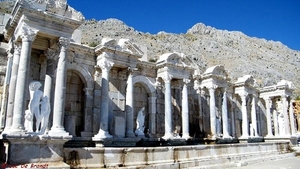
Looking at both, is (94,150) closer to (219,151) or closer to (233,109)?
(219,151)

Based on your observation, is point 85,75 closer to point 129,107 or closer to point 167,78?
point 129,107

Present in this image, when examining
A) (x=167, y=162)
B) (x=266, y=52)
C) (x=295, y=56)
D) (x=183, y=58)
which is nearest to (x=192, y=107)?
(x=183, y=58)

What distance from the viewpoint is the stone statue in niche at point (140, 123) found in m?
15.9

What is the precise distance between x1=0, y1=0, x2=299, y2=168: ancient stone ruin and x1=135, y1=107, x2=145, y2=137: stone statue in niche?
61 millimetres

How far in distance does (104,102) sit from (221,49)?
1989 inches

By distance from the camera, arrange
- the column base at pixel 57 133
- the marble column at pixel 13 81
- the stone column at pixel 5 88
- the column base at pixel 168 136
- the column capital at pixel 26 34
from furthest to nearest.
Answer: the column base at pixel 168 136, the stone column at pixel 5 88, the marble column at pixel 13 81, the column capital at pixel 26 34, the column base at pixel 57 133

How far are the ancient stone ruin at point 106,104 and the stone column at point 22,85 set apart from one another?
1.3 inches

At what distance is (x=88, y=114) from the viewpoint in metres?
14.6

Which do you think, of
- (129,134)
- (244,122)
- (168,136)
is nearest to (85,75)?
(129,134)

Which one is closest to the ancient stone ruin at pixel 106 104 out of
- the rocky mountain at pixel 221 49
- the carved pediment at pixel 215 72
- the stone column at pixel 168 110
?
the stone column at pixel 168 110

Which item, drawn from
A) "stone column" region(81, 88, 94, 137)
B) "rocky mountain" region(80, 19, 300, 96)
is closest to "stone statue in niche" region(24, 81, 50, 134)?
"stone column" region(81, 88, 94, 137)

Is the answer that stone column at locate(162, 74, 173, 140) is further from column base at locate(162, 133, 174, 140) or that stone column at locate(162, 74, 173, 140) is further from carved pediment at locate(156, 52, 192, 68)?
carved pediment at locate(156, 52, 192, 68)

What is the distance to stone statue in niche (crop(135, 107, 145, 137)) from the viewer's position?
52.3 feet

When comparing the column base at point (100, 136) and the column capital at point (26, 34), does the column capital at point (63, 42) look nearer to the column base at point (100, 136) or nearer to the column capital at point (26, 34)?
the column capital at point (26, 34)
